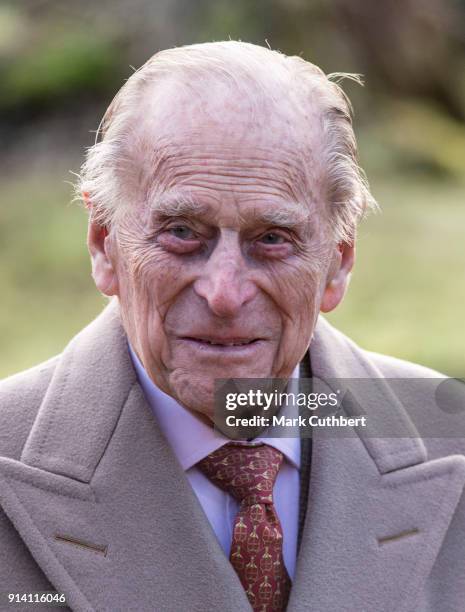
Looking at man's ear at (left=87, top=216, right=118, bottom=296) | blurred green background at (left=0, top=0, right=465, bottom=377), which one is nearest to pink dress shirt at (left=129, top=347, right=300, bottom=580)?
man's ear at (left=87, top=216, right=118, bottom=296)

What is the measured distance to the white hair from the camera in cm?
282

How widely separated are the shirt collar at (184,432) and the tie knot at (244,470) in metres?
0.03

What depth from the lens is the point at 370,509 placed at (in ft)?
10.0

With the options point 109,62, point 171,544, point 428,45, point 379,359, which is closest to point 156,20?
point 109,62

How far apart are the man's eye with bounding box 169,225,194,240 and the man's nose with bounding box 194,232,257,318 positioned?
8cm

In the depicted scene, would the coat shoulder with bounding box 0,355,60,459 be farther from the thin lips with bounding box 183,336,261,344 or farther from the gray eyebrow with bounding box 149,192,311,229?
the gray eyebrow with bounding box 149,192,311,229

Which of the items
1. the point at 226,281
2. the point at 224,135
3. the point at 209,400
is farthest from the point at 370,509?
the point at 224,135

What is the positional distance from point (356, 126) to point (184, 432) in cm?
689

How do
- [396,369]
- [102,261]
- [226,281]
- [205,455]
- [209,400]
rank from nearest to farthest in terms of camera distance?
[226,281]
[209,400]
[205,455]
[102,261]
[396,369]

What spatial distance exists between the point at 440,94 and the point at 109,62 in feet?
11.3

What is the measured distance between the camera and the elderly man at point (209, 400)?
2754mm

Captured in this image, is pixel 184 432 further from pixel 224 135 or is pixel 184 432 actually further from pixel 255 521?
pixel 224 135

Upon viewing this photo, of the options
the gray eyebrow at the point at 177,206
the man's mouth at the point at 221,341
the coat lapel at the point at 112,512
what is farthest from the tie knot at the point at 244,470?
the gray eyebrow at the point at 177,206

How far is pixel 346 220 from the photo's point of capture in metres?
3.06
